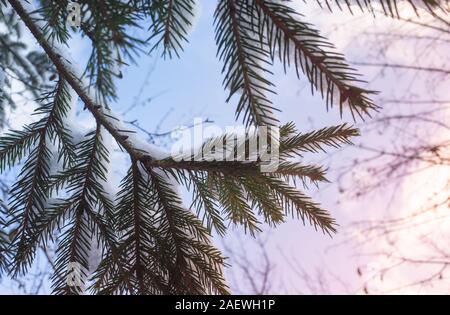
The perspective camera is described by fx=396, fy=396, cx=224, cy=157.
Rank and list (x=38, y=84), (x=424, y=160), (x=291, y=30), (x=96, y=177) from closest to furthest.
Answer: (x=291, y=30)
(x=96, y=177)
(x=38, y=84)
(x=424, y=160)

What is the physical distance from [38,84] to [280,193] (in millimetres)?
1822

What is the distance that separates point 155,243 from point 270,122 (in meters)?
0.39

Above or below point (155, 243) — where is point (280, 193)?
above

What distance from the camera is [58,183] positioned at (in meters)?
0.89
